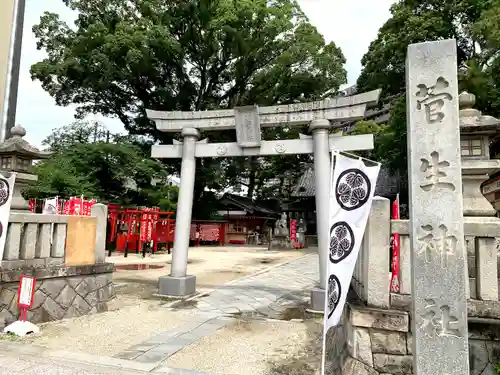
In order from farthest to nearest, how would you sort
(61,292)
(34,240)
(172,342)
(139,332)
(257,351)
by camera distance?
(61,292)
(34,240)
(139,332)
(172,342)
(257,351)

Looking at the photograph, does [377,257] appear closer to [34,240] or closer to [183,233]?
[34,240]

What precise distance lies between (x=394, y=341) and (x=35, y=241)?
5789 mm

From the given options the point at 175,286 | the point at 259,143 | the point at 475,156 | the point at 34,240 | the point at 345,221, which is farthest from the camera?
the point at 259,143

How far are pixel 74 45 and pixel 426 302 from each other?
25539mm

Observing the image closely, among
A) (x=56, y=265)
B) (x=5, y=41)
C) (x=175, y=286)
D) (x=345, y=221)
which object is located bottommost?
(x=175, y=286)

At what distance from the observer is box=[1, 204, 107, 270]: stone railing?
5.79m

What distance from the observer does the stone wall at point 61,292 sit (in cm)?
567

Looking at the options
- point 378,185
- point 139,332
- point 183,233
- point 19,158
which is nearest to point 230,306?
point 183,233

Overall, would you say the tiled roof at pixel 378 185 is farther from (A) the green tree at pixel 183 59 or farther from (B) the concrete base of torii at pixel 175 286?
(B) the concrete base of torii at pixel 175 286

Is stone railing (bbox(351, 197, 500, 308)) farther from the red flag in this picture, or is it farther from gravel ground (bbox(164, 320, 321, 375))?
gravel ground (bbox(164, 320, 321, 375))

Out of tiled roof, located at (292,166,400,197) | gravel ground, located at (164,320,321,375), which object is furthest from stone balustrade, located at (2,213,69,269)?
tiled roof, located at (292,166,400,197)

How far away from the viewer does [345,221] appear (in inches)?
156

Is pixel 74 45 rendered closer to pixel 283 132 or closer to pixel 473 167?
pixel 283 132

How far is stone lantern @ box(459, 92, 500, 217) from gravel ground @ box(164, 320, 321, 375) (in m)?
2.88
